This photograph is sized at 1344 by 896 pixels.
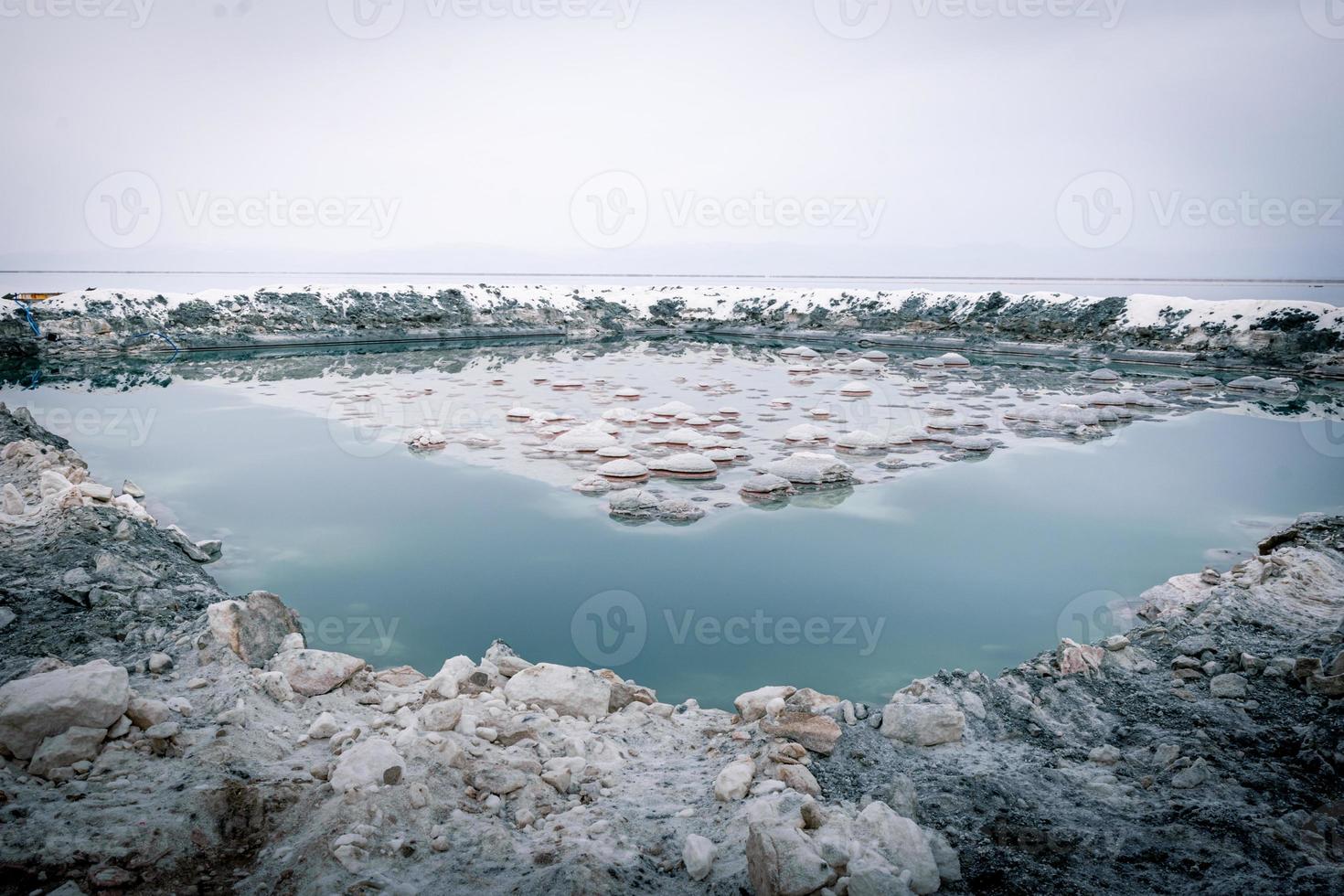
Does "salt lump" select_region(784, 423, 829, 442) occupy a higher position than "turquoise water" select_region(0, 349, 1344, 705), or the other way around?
"salt lump" select_region(784, 423, 829, 442)

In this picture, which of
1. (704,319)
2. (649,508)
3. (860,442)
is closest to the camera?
(649,508)

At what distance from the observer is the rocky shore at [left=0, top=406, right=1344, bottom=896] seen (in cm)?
190

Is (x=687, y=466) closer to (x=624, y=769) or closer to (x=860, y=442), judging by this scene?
(x=860, y=442)

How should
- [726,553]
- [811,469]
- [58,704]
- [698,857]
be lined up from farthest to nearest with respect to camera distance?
[811,469], [726,553], [58,704], [698,857]

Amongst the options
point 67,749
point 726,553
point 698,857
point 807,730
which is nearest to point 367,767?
point 67,749

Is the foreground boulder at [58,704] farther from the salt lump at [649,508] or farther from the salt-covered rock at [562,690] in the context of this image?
the salt lump at [649,508]

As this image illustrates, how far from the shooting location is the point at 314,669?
117 inches

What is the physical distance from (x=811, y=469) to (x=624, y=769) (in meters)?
5.18

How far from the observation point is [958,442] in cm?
910

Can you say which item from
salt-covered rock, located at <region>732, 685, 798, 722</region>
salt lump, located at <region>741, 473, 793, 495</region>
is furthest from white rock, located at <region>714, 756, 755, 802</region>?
salt lump, located at <region>741, 473, 793, 495</region>

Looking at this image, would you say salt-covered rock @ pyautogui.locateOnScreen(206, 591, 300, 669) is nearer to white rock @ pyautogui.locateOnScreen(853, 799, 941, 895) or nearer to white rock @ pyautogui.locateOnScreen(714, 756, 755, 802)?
white rock @ pyautogui.locateOnScreen(714, 756, 755, 802)

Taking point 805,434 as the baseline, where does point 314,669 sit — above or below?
below

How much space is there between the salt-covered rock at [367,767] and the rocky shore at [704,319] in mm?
20391

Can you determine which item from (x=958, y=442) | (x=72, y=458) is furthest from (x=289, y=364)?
(x=958, y=442)
